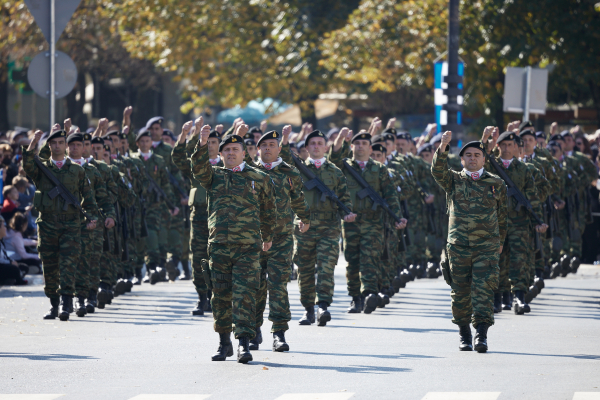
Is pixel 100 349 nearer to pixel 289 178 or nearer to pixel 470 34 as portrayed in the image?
pixel 289 178

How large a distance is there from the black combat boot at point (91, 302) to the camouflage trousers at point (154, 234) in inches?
106

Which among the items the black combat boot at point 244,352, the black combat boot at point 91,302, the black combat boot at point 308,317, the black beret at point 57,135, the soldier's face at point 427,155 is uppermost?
the black beret at point 57,135

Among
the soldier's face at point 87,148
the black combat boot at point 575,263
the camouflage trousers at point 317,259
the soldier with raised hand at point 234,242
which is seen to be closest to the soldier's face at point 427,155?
the black combat boot at point 575,263

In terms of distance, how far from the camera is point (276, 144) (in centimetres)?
1090

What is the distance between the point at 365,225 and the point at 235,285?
414cm

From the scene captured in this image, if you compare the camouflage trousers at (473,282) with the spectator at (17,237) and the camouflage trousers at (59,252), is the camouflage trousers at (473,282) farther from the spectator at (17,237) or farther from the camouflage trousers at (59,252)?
the spectator at (17,237)

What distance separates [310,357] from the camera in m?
9.89

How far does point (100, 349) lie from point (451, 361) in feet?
10.2

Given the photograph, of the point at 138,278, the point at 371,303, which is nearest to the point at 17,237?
the point at 138,278

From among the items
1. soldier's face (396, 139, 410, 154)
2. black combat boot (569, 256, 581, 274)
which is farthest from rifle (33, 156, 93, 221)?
black combat boot (569, 256, 581, 274)

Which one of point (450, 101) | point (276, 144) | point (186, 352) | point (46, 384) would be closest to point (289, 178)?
point (276, 144)

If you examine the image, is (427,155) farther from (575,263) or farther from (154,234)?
(154,234)

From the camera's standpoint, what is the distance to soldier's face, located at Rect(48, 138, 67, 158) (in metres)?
12.6

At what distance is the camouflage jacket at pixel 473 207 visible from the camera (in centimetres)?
1052
